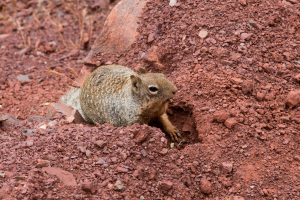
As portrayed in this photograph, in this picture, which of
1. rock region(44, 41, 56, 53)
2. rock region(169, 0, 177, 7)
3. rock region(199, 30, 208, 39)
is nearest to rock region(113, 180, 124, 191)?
rock region(199, 30, 208, 39)

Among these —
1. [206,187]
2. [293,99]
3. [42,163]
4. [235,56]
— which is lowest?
[206,187]

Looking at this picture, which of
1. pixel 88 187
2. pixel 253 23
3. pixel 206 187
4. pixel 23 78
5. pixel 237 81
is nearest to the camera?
pixel 88 187

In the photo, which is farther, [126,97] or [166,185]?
[126,97]

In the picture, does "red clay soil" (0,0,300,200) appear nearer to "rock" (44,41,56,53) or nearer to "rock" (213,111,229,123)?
"rock" (213,111,229,123)

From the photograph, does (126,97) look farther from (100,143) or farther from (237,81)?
(237,81)

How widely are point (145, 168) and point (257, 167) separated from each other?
145 cm

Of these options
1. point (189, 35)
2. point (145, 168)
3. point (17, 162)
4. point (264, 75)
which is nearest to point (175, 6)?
point (189, 35)

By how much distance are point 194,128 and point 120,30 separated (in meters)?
2.74

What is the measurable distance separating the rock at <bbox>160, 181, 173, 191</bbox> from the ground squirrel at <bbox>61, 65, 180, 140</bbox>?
1.14 m

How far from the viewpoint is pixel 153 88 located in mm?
4707

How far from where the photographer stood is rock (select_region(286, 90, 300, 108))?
193 inches

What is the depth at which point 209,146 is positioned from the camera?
4781 mm

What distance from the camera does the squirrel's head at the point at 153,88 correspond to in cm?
467

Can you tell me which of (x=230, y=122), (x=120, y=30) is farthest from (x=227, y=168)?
(x=120, y=30)
